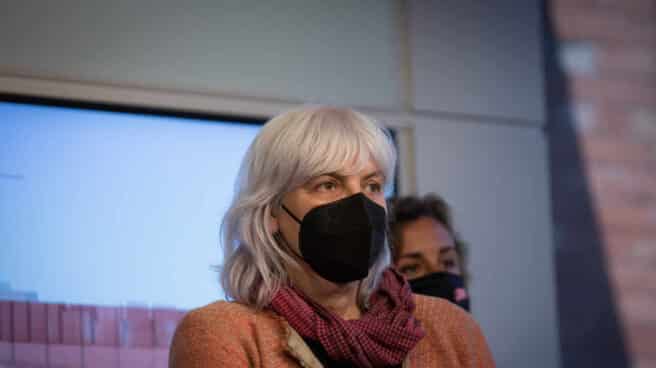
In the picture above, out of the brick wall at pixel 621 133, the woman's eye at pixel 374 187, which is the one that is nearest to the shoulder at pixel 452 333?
the woman's eye at pixel 374 187

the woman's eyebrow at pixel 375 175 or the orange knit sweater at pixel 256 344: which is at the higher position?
the woman's eyebrow at pixel 375 175

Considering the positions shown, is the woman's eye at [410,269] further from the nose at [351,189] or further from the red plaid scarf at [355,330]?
the nose at [351,189]

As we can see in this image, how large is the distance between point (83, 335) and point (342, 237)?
41.5 inches

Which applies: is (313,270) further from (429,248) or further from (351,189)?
(429,248)

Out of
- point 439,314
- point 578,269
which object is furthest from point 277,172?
point 578,269

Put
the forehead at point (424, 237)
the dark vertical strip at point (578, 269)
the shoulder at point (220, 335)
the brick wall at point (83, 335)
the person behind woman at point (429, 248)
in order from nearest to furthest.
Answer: the shoulder at point (220, 335) → the brick wall at point (83, 335) → the person behind woman at point (429, 248) → the forehead at point (424, 237) → the dark vertical strip at point (578, 269)

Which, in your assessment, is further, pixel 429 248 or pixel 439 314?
pixel 429 248

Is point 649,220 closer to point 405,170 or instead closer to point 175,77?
point 405,170

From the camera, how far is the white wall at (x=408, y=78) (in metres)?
2.73

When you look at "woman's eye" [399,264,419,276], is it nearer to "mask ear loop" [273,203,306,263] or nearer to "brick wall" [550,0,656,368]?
"mask ear loop" [273,203,306,263]

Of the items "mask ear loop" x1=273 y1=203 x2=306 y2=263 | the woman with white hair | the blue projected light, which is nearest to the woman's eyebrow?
the woman with white hair

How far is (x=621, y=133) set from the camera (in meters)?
3.86

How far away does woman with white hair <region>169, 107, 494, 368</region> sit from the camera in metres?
1.90

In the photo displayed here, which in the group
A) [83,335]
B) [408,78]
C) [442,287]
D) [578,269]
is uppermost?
[408,78]
